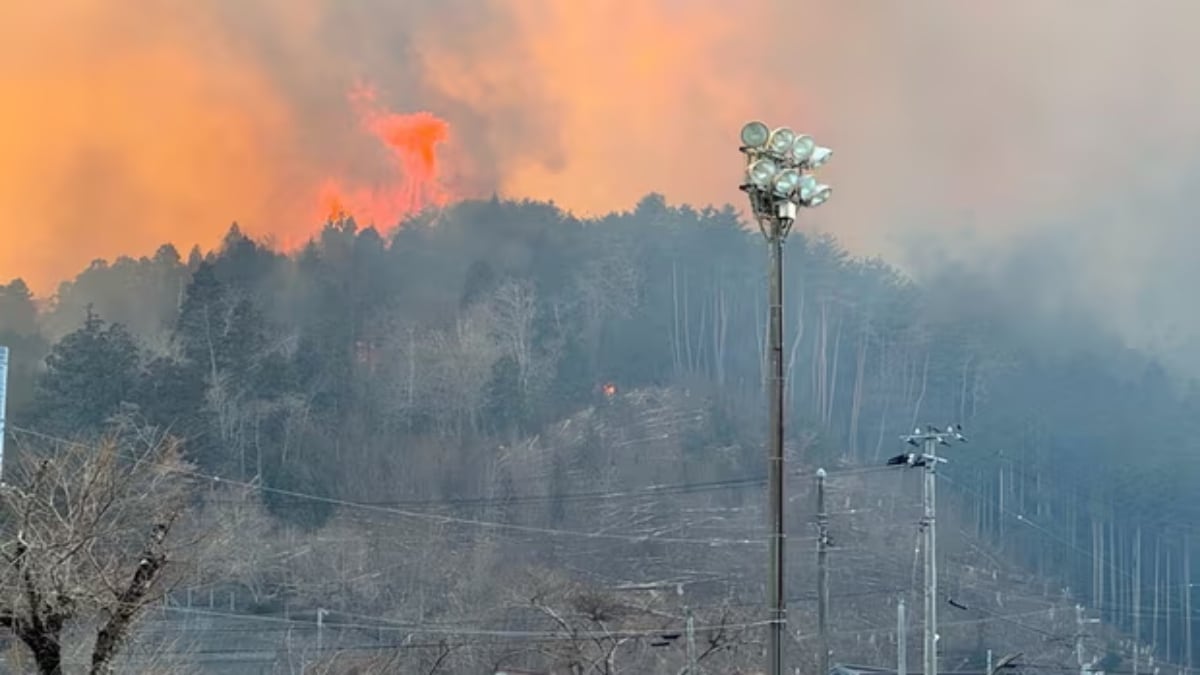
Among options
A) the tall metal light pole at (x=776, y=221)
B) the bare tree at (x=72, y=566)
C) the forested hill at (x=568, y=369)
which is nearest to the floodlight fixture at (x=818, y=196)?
the tall metal light pole at (x=776, y=221)

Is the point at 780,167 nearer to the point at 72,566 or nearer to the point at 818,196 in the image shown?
the point at 818,196

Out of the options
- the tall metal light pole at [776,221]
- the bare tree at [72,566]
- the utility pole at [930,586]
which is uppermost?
the tall metal light pole at [776,221]

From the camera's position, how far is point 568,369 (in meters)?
106

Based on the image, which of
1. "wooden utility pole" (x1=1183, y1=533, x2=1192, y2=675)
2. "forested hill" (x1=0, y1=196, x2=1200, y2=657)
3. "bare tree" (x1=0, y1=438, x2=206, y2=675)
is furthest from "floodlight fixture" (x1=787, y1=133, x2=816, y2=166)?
"wooden utility pole" (x1=1183, y1=533, x2=1192, y2=675)

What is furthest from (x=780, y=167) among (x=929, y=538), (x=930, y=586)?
(x=929, y=538)

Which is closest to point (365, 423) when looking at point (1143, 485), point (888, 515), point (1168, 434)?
point (888, 515)

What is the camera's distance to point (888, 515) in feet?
314

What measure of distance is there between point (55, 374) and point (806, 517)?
53.8 metres

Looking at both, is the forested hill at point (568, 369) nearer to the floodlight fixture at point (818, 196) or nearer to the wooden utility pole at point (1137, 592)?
the wooden utility pole at point (1137, 592)

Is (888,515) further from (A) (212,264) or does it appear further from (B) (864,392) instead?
(A) (212,264)

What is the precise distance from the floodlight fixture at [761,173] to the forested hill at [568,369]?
7510 centimetres

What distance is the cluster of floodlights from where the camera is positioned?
1075 cm

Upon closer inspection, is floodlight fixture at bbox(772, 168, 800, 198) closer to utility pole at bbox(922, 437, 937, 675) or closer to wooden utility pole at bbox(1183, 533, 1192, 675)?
utility pole at bbox(922, 437, 937, 675)

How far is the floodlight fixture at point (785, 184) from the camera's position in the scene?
35.1 ft
